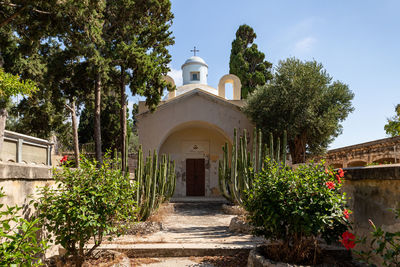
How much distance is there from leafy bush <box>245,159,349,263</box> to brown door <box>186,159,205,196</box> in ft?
42.0

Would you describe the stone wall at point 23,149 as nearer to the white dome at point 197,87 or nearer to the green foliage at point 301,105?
the green foliage at point 301,105

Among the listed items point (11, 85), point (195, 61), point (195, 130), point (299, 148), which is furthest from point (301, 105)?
point (195, 61)

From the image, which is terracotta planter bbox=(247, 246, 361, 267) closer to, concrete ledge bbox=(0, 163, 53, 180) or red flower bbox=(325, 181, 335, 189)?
red flower bbox=(325, 181, 335, 189)

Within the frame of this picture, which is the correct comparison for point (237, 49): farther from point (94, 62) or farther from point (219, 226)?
point (219, 226)

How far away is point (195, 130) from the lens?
56.4 ft

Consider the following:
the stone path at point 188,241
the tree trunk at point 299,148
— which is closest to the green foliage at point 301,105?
the tree trunk at point 299,148

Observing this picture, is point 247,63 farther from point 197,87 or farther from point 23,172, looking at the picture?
point 23,172

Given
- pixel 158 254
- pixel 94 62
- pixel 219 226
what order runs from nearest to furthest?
1. pixel 158 254
2. pixel 219 226
3. pixel 94 62

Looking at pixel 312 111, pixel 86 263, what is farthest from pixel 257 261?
pixel 312 111

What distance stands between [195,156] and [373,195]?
13517 mm

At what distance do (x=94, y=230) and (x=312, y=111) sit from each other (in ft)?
40.6

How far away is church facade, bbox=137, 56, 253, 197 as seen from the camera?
15.2 m

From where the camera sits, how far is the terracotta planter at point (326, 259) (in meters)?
3.49

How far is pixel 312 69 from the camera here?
14125 millimetres
